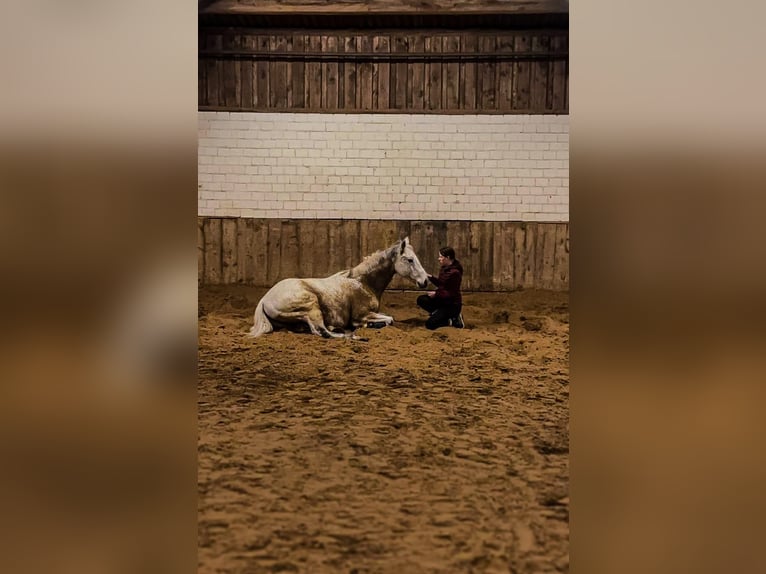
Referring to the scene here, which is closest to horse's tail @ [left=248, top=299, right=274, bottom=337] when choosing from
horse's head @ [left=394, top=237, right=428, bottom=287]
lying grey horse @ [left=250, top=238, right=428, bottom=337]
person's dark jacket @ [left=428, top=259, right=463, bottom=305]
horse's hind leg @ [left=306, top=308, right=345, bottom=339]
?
lying grey horse @ [left=250, top=238, right=428, bottom=337]

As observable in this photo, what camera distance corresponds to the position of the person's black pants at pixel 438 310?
16.5 ft

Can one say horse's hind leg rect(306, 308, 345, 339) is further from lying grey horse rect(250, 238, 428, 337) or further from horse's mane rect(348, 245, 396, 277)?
horse's mane rect(348, 245, 396, 277)

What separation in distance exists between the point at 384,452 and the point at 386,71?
14.0 ft

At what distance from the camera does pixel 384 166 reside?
5852mm

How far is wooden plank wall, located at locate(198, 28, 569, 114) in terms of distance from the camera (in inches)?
231

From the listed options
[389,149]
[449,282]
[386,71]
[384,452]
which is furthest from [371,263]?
[384,452]

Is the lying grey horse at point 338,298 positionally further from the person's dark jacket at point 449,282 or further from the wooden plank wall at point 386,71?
the wooden plank wall at point 386,71

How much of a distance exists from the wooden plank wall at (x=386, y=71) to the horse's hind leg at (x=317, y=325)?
7.22 ft

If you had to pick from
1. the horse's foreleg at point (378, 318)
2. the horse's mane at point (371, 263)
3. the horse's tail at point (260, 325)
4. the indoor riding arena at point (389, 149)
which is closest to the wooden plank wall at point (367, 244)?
the indoor riding arena at point (389, 149)

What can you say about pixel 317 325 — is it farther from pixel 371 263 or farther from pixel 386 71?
pixel 386 71

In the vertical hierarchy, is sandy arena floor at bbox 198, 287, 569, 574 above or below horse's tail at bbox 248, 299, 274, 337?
below
